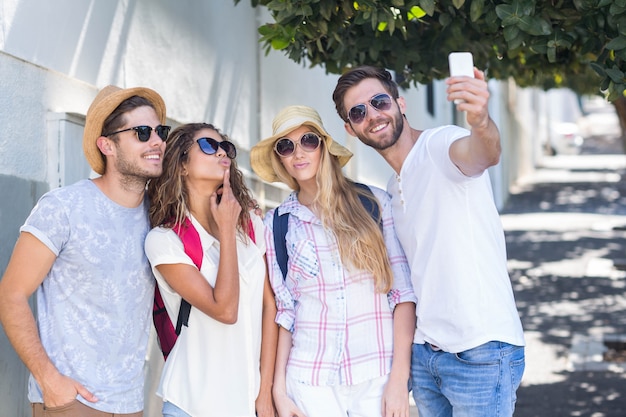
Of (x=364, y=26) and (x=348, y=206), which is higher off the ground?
(x=364, y=26)

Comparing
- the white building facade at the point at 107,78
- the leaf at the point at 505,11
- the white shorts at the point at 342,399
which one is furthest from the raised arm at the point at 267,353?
the leaf at the point at 505,11

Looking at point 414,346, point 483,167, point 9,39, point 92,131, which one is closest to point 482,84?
point 483,167

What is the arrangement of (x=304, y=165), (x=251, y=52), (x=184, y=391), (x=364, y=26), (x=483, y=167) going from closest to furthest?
1. (x=483, y=167)
2. (x=184, y=391)
3. (x=304, y=165)
4. (x=364, y=26)
5. (x=251, y=52)

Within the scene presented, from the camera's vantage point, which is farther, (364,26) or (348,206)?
(364,26)

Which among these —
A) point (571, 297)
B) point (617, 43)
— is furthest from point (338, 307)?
point (571, 297)

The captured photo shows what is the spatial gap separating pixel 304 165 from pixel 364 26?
5.46 feet

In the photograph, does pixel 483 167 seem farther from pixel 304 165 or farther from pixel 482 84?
pixel 304 165

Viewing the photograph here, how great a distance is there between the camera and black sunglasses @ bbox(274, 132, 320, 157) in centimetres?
380

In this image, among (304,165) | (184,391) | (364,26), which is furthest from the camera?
(364,26)

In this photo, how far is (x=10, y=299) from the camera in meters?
3.29

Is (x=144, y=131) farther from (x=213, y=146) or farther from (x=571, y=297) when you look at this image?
(x=571, y=297)

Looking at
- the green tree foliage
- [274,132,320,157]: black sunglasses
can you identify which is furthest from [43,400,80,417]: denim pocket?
the green tree foliage

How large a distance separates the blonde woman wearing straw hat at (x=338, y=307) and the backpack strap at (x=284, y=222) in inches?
0.7

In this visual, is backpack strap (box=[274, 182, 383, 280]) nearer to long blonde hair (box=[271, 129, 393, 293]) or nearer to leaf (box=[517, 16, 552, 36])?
long blonde hair (box=[271, 129, 393, 293])
